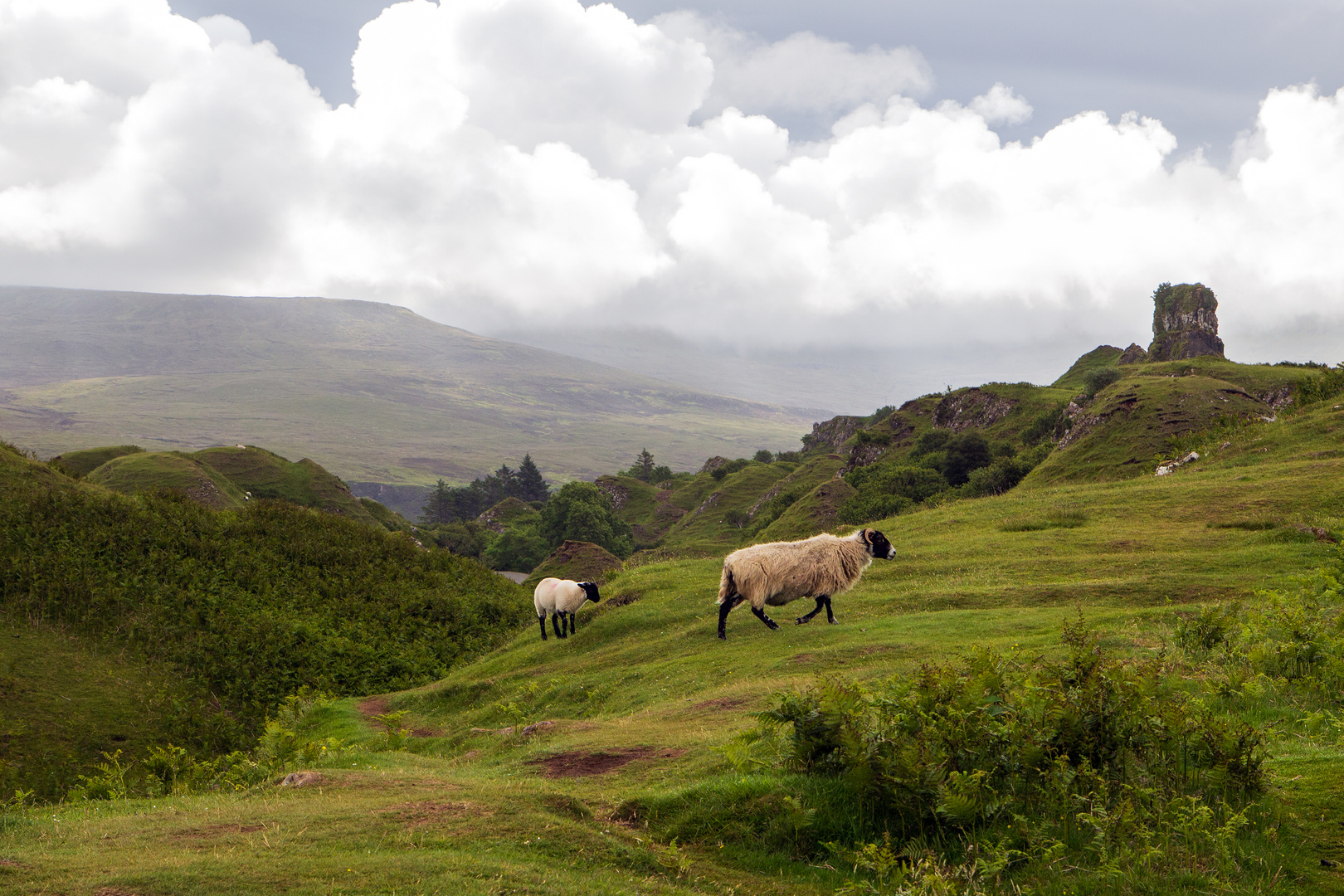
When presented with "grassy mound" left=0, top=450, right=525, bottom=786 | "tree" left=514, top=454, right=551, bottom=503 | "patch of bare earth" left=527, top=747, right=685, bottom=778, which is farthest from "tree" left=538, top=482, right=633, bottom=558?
"patch of bare earth" left=527, top=747, right=685, bottom=778

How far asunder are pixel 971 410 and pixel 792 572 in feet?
260

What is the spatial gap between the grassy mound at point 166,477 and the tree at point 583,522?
44367 millimetres

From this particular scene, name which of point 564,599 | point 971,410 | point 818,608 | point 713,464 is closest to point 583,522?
point 971,410

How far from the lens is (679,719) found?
14984 mm

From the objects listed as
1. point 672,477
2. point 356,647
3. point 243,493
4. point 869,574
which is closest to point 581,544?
point 243,493

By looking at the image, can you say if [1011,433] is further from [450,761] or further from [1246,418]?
[450,761]

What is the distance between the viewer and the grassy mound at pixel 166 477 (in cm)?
5181

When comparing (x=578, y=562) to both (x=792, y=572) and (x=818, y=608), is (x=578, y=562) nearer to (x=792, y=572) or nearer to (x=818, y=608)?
(x=818, y=608)

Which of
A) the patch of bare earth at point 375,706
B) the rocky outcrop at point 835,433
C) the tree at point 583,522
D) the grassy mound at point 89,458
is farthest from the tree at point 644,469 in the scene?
the patch of bare earth at point 375,706

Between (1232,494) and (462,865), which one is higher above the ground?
(1232,494)

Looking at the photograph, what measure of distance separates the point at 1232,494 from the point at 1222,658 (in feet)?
71.2

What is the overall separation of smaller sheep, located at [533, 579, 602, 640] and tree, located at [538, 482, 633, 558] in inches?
2540

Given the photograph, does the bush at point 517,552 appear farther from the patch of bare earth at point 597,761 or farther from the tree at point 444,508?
the patch of bare earth at point 597,761

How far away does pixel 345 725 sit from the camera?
22.9 m
